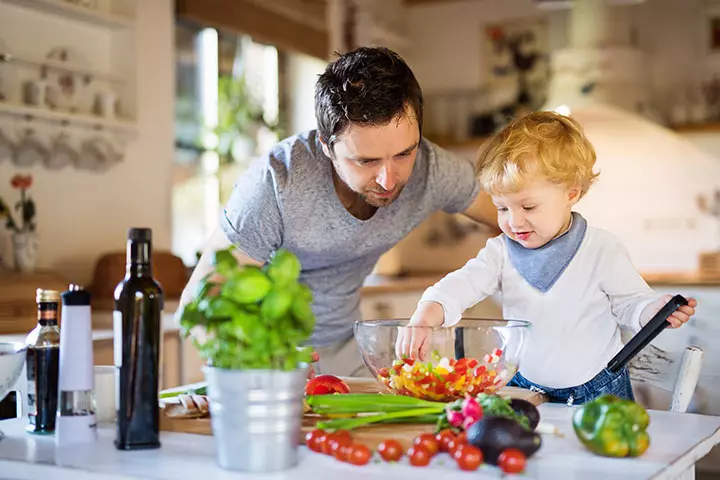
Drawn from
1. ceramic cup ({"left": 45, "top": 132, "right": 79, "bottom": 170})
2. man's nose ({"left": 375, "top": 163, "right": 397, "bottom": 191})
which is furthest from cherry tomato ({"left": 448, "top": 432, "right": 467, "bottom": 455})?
ceramic cup ({"left": 45, "top": 132, "right": 79, "bottom": 170})

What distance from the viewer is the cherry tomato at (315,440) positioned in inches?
47.2

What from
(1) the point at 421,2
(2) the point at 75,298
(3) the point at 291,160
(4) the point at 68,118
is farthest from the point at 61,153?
(1) the point at 421,2

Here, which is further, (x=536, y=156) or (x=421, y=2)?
(x=421, y=2)

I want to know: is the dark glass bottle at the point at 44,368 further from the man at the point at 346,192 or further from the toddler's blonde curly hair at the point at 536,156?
the toddler's blonde curly hair at the point at 536,156

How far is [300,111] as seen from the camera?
526cm

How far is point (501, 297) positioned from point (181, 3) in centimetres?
268

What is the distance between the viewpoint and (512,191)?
1.78 metres

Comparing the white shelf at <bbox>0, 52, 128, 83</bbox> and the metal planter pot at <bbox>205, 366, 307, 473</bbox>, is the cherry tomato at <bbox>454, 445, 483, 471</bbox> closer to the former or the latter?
the metal planter pot at <bbox>205, 366, 307, 473</bbox>

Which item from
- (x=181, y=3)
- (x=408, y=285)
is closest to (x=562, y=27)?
(x=408, y=285)

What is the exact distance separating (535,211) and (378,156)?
1.08 feet

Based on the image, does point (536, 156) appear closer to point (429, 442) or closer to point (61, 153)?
point (429, 442)

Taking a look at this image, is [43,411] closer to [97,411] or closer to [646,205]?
[97,411]

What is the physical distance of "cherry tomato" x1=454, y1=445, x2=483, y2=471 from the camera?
1089 millimetres

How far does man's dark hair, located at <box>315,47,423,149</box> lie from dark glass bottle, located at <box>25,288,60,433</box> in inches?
27.2
